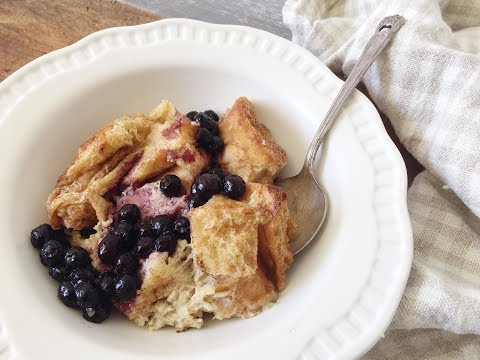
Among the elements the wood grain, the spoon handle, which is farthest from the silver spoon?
the wood grain

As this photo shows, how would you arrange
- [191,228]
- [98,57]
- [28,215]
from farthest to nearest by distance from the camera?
[98,57] < [28,215] < [191,228]

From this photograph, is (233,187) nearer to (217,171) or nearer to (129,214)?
(217,171)

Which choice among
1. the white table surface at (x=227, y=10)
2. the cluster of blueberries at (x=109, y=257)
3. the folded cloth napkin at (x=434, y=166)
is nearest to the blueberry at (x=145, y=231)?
the cluster of blueberries at (x=109, y=257)

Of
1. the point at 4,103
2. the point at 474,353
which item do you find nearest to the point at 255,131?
the point at 4,103

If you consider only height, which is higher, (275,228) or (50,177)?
(275,228)

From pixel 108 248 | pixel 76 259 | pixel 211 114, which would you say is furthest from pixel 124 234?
pixel 211 114

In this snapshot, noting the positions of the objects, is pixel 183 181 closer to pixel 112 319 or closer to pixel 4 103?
pixel 112 319

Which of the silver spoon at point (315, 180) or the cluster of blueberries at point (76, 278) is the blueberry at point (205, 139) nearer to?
the silver spoon at point (315, 180)
